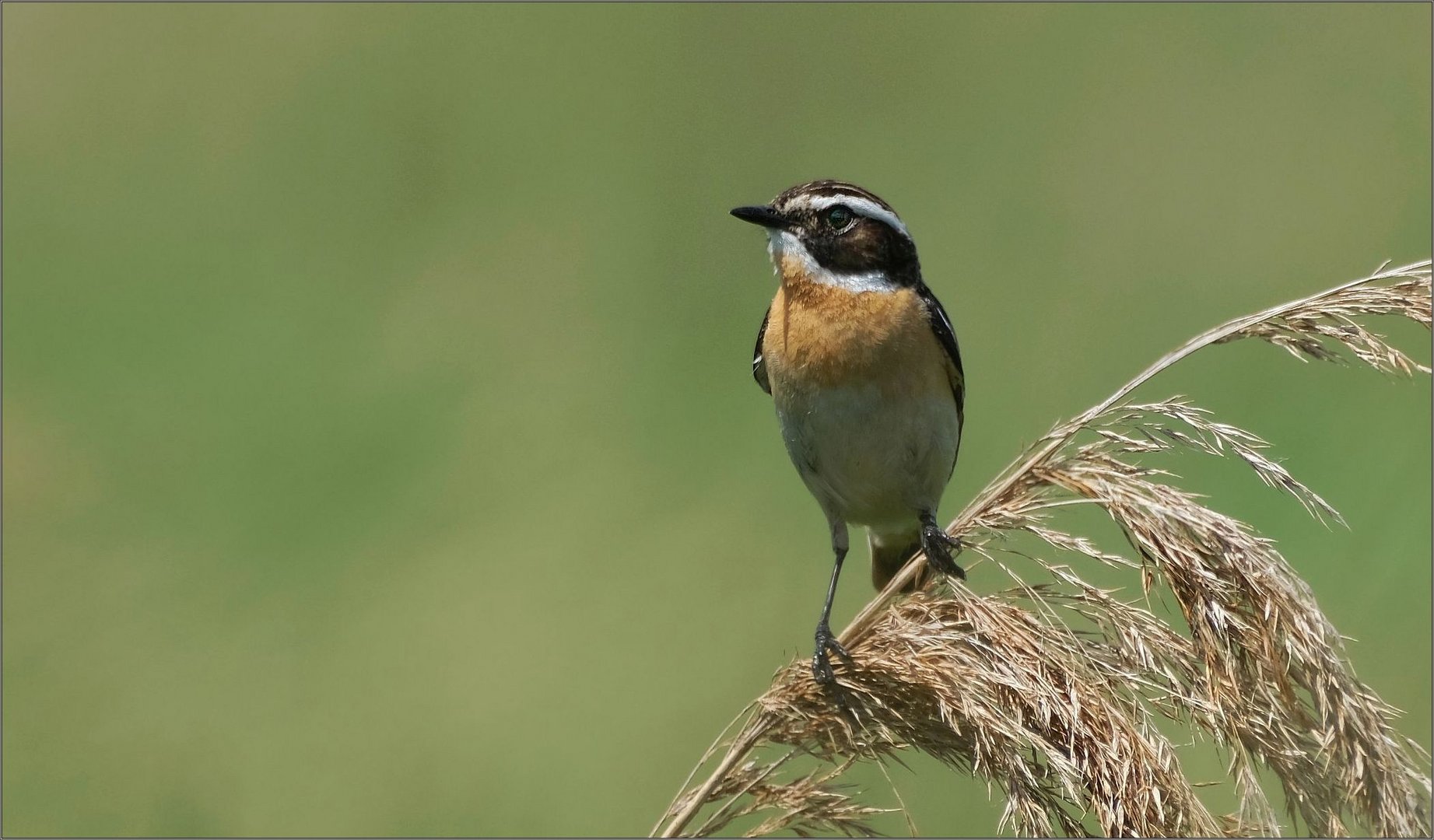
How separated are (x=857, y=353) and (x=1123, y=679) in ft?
6.55

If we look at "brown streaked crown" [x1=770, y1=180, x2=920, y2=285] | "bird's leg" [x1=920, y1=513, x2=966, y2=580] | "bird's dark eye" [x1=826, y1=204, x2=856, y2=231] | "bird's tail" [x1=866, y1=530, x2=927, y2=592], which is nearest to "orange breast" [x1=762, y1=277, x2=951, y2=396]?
"brown streaked crown" [x1=770, y1=180, x2=920, y2=285]

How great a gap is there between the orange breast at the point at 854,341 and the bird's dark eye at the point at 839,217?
223 millimetres

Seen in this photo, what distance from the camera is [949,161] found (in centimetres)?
1092

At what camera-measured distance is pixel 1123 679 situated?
3.21 meters

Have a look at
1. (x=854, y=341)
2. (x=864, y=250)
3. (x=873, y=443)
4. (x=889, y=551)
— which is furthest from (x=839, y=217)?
(x=889, y=551)

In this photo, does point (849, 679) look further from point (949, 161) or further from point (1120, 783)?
point (949, 161)

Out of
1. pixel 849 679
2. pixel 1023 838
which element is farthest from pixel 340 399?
pixel 1023 838

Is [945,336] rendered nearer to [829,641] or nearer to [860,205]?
[860,205]

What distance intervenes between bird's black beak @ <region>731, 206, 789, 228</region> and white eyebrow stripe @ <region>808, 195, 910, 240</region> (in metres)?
0.12

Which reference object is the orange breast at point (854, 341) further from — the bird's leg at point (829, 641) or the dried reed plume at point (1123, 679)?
the dried reed plume at point (1123, 679)

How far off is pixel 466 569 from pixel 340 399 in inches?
64.3

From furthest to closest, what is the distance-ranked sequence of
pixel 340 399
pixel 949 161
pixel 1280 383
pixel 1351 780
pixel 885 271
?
pixel 949 161 → pixel 340 399 → pixel 1280 383 → pixel 885 271 → pixel 1351 780

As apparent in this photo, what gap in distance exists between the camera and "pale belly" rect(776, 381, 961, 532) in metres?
5.03

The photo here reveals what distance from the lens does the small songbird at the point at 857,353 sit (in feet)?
16.5
